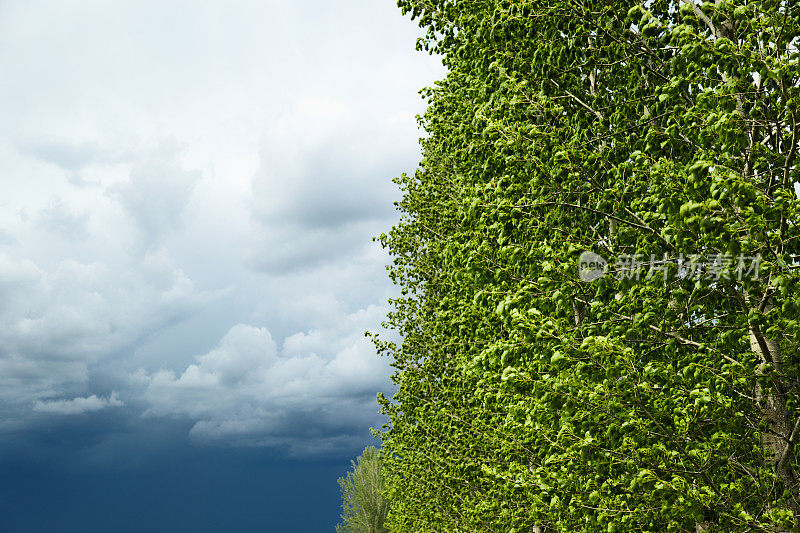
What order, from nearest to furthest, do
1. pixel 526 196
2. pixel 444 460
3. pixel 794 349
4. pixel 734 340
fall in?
pixel 734 340, pixel 794 349, pixel 526 196, pixel 444 460

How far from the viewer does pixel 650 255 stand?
6.60 meters

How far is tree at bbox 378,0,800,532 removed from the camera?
216 inches

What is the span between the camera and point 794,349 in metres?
6.38

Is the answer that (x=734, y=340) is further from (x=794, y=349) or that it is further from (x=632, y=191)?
(x=632, y=191)

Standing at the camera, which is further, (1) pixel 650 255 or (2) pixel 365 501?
(2) pixel 365 501

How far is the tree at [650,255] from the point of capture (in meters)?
5.49

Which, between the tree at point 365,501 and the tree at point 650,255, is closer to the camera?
the tree at point 650,255

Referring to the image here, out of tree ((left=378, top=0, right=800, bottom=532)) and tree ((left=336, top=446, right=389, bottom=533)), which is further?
tree ((left=336, top=446, right=389, bottom=533))

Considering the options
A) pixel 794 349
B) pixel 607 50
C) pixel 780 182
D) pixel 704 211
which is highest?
pixel 607 50

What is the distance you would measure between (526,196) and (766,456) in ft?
12.4

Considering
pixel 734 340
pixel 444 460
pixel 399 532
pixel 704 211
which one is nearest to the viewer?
pixel 704 211

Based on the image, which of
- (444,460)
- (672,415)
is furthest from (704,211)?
(444,460)

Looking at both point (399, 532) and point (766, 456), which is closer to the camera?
point (766, 456)

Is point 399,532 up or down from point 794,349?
down
